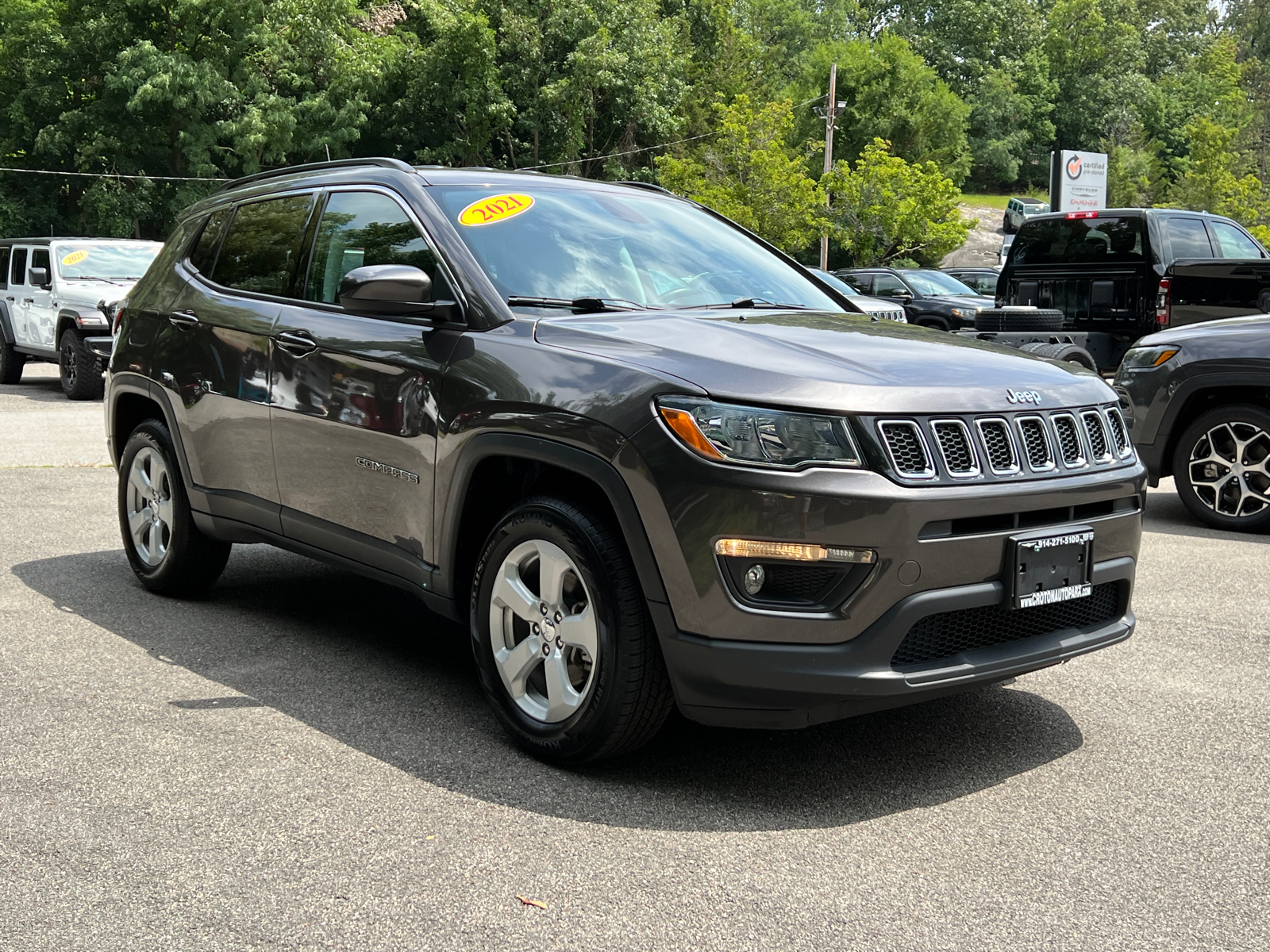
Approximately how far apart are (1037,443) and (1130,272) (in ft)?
35.8

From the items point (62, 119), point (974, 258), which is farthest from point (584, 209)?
point (974, 258)

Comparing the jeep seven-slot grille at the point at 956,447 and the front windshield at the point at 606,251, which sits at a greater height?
the front windshield at the point at 606,251

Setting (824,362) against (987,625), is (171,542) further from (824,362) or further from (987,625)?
(987,625)

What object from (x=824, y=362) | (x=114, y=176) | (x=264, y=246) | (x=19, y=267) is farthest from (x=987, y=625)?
(x=114, y=176)

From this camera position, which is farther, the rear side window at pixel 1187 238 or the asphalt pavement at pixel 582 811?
the rear side window at pixel 1187 238

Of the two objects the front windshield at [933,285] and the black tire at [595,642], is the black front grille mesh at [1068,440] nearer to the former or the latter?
the black tire at [595,642]

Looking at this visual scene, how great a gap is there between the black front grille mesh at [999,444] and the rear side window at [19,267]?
54.5 ft

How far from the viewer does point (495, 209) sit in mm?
4562

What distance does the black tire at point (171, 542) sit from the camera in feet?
18.7

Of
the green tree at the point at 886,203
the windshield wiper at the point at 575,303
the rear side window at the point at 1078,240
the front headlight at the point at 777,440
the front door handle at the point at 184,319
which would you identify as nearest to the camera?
the front headlight at the point at 777,440

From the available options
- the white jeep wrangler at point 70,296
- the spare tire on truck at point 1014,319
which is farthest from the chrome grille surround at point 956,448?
the white jeep wrangler at point 70,296

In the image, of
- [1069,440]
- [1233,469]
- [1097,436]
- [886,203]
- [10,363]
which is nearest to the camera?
[1069,440]

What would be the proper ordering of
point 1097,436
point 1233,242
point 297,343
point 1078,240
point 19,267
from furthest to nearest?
1. point 19,267
2. point 1233,242
3. point 1078,240
4. point 297,343
5. point 1097,436

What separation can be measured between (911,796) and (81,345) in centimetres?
1489
